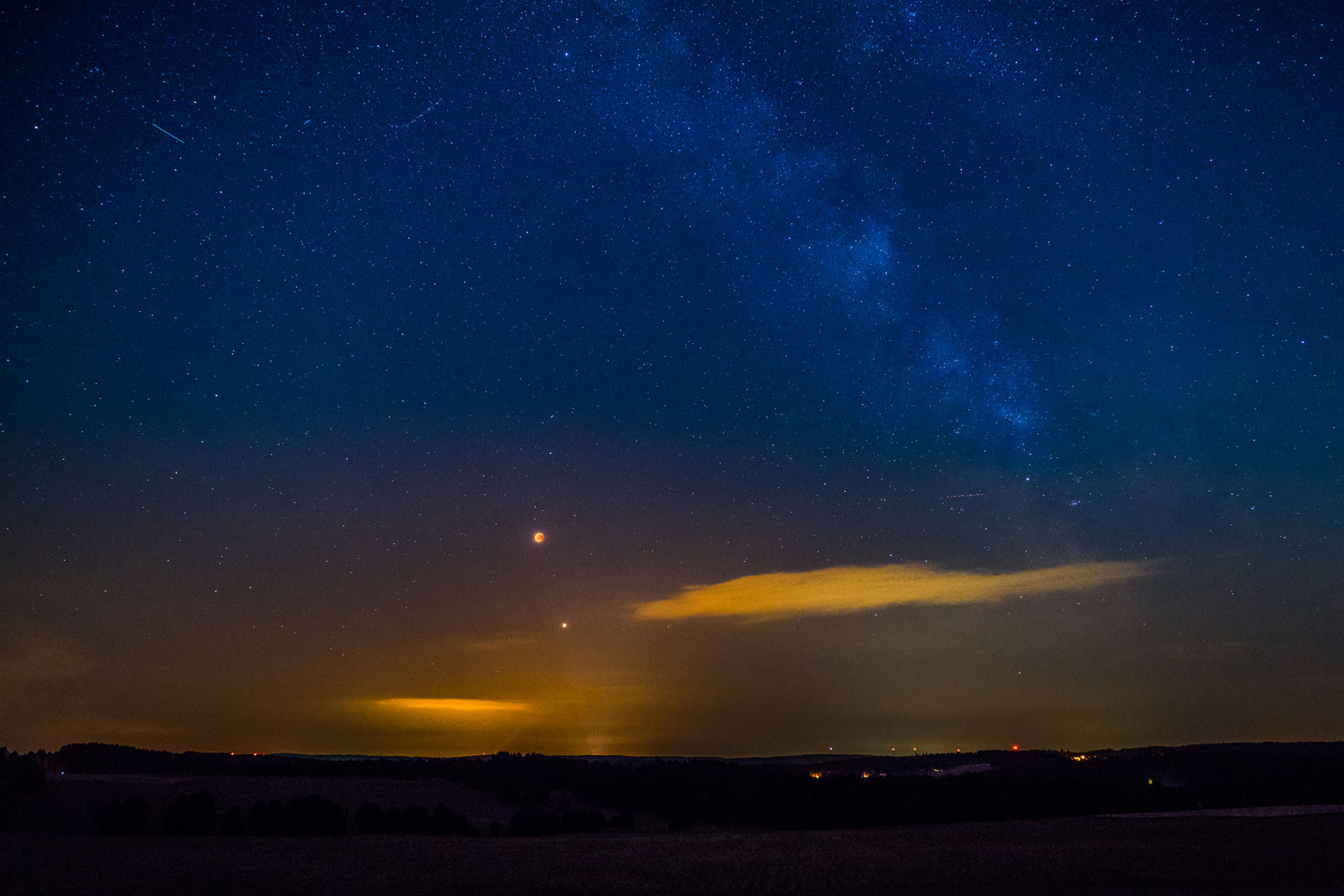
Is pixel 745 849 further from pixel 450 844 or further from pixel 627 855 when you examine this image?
pixel 450 844

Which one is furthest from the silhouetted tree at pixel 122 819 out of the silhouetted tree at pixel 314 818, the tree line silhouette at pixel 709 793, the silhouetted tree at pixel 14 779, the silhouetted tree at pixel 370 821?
the silhouetted tree at pixel 370 821

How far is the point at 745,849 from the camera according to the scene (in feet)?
112

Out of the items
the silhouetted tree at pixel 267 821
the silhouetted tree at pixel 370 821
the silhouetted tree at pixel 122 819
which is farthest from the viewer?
the silhouetted tree at pixel 370 821

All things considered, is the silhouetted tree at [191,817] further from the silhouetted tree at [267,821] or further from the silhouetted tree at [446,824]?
the silhouetted tree at [446,824]

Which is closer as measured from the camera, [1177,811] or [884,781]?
[1177,811]

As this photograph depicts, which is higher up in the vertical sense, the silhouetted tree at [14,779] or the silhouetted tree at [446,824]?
the silhouetted tree at [14,779]

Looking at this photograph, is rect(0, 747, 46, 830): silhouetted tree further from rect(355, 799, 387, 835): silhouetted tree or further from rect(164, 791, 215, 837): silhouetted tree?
rect(355, 799, 387, 835): silhouetted tree

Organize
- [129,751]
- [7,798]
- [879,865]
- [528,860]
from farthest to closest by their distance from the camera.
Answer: [129,751]
[7,798]
[528,860]
[879,865]

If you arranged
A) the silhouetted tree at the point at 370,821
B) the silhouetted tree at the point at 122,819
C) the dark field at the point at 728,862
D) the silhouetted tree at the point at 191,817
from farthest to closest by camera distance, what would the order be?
the silhouetted tree at the point at 370,821
the silhouetted tree at the point at 122,819
the silhouetted tree at the point at 191,817
the dark field at the point at 728,862

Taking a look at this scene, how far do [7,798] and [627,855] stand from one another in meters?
32.6

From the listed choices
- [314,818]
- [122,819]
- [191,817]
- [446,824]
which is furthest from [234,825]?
[446,824]

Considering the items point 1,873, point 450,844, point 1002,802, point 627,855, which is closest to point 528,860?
point 627,855

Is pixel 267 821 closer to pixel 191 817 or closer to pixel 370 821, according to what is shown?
pixel 191 817

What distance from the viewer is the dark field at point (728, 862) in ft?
82.9
